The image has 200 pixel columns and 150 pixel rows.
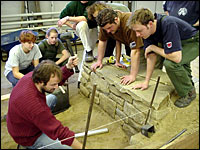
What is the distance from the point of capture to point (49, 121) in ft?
5.62

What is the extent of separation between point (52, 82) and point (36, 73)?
15 centimetres

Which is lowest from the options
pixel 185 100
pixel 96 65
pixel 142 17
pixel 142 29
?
pixel 185 100

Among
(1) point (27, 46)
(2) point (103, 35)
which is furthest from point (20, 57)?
(2) point (103, 35)

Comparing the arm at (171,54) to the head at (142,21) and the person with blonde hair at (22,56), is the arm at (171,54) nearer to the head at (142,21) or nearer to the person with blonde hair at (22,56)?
the head at (142,21)

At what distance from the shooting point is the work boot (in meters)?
2.45

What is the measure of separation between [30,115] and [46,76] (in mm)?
340

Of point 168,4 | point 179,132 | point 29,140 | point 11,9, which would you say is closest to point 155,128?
point 179,132

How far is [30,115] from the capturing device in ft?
5.60

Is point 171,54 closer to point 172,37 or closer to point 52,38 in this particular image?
point 172,37

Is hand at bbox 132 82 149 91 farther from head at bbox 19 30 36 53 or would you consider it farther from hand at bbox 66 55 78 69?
head at bbox 19 30 36 53

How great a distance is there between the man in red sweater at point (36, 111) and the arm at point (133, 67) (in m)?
1.17

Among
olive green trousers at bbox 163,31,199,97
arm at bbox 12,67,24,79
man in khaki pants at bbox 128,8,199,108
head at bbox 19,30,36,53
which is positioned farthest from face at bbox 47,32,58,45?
olive green trousers at bbox 163,31,199,97

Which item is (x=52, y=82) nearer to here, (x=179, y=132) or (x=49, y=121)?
(x=49, y=121)

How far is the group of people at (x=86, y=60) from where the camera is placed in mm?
1752
